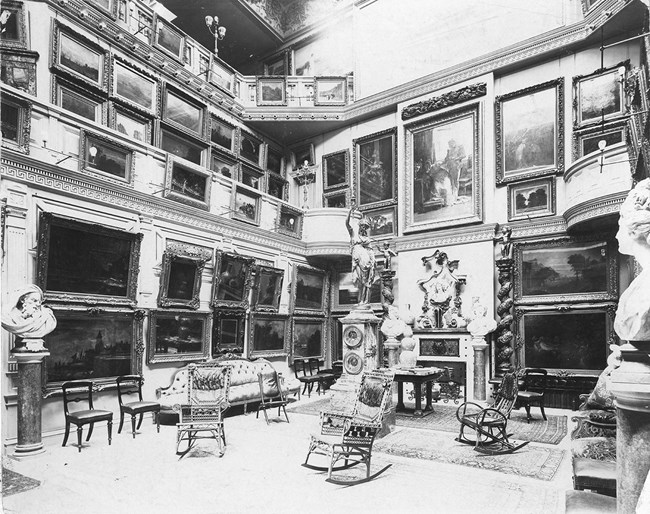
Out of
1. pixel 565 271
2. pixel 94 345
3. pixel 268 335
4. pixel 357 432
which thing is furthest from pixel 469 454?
pixel 268 335

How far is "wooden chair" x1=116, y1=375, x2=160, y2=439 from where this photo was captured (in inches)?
261

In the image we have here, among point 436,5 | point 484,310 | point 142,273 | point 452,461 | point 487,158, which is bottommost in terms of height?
point 452,461

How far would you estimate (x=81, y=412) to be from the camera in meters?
6.02

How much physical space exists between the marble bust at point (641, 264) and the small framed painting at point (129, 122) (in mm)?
9510

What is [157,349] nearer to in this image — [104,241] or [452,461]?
[104,241]

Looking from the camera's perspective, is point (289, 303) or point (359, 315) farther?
point (289, 303)

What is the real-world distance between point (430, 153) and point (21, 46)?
9.62 m

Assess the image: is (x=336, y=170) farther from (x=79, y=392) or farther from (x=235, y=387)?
(x=79, y=392)

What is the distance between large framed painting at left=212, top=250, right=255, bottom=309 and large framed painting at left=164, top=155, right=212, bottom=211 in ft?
4.25

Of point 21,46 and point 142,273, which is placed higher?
point 21,46

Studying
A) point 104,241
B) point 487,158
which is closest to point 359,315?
point 104,241

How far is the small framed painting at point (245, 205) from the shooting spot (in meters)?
10.5

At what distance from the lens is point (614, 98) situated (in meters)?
9.80

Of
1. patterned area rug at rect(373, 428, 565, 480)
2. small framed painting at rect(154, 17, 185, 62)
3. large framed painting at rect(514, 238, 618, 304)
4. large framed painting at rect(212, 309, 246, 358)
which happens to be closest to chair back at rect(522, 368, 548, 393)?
large framed painting at rect(514, 238, 618, 304)
